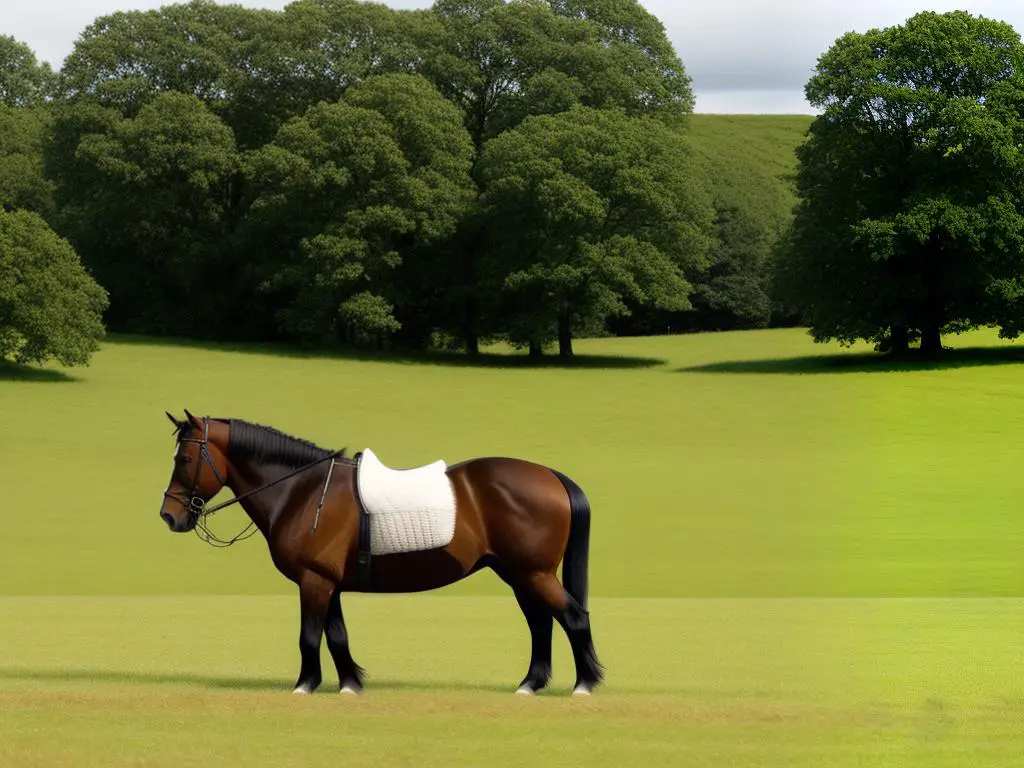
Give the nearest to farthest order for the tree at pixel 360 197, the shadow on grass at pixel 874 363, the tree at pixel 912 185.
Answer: the tree at pixel 912 185, the shadow on grass at pixel 874 363, the tree at pixel 360 197

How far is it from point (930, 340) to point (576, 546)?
56.8 m

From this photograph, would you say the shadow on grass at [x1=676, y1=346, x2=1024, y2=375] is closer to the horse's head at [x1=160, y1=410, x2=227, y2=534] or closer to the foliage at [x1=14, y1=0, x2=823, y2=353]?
the foliage at [x1=14, y1=0, x2=823, y2=353]

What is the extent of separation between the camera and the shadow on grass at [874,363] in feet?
202

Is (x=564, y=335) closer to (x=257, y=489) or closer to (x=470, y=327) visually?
(x=470, y=327)

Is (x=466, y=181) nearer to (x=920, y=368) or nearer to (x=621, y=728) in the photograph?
(x=920, y=368)

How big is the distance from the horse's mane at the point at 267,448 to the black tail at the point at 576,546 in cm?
197

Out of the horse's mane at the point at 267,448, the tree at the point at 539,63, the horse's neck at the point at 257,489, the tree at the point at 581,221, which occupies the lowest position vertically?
the horse's neck at the point at 257,489

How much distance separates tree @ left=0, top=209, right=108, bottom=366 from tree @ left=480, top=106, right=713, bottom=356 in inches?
755

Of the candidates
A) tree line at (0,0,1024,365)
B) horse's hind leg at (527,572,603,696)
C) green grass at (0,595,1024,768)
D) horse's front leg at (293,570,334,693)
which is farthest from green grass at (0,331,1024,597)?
horse's front leg at (293,570,334,693)

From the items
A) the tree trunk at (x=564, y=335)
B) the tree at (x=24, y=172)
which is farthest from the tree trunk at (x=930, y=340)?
the tree at (x=24, y=172)

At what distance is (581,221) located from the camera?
66250 millimetres

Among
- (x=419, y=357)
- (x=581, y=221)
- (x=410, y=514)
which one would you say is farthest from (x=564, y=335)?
(x=410, y=514)

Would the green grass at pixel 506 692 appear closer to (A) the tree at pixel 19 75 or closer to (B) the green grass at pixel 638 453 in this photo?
(B) the green grass at pixel 638 453

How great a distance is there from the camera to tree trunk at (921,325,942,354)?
211ft
